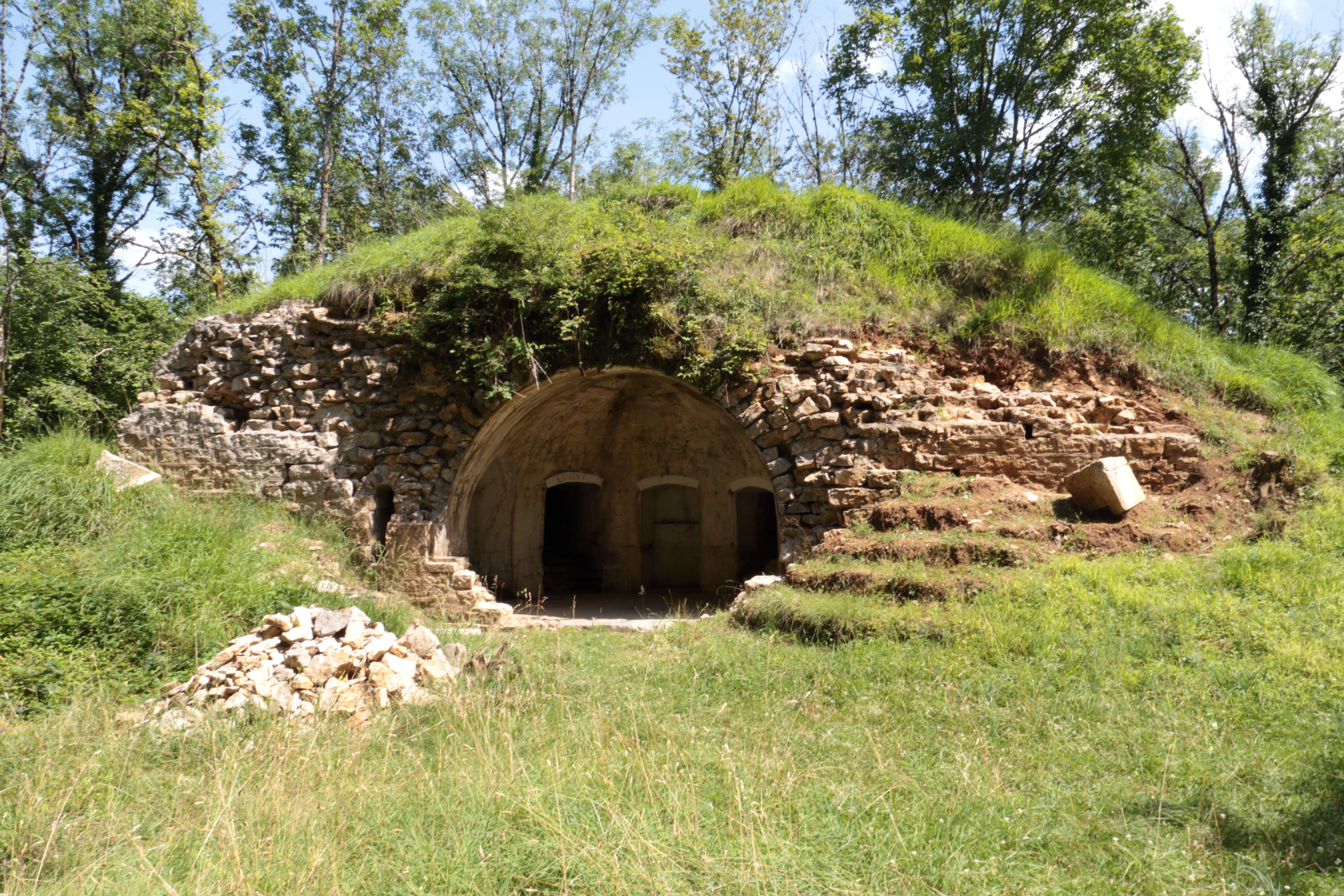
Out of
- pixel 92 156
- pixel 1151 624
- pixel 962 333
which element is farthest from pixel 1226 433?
pixel 92 156

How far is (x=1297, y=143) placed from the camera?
1423 centimetres

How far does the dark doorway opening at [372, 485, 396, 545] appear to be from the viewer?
397 inches

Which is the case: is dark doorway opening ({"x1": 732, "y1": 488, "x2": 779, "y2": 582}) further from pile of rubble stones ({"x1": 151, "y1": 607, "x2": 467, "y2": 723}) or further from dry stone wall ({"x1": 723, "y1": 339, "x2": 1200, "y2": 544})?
pile of rubble stones ({"x1": 151, "y1": 607, "x2": 467, "y2": 723})

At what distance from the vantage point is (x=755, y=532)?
46.2ft

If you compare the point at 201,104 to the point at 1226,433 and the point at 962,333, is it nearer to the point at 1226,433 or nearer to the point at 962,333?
the point at 962,333

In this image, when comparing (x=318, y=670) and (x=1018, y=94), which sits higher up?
(x=1018, y=94)

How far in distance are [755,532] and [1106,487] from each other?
7.13 meters

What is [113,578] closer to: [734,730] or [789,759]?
[734,730]

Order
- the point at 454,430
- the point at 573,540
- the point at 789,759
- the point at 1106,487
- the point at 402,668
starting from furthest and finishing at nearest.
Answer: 1. the point at 573,540
2. the point at 454,430
3. the point at 1106,487
4. the point at 402,668
5. the point at 789,759

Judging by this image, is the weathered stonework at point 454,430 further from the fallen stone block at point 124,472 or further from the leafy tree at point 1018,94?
the leafy tree at point 1018,94

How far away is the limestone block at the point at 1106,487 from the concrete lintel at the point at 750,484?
5.24 metres

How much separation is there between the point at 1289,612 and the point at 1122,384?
4095 mm

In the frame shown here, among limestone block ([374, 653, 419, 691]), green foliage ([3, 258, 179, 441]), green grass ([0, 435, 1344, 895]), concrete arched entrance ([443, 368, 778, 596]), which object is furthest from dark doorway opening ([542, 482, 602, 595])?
limestone block ([374, 653, 419, 691])

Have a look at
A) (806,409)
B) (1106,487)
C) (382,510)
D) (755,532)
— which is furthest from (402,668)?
(755,532)
